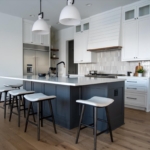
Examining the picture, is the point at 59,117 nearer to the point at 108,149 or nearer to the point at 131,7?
the point at 108,149

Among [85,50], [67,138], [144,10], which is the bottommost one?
[67,138]

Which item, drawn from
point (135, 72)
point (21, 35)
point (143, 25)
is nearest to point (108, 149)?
point (135, 72)

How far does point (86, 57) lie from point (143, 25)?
2156 millimetres

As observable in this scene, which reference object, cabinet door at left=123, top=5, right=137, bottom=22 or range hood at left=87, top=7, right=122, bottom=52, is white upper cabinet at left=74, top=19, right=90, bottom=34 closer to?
range hood at left=87, top=7, right=122, bottom=52

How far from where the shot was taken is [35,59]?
5.68 m

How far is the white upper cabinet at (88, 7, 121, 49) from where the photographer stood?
4324 millimetres

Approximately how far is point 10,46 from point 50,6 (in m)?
1.93

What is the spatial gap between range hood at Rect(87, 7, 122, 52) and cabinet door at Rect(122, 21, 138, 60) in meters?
0.15

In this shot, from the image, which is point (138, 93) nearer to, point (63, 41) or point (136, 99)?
point (136, 99)

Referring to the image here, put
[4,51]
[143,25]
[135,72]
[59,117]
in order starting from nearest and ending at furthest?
[59,117], [143,25], [135,72], [4,51]

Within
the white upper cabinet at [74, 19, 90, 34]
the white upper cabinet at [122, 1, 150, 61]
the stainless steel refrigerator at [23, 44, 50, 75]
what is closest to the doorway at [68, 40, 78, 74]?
the stainless steel refrigerator at [23, 44, 50, 75]

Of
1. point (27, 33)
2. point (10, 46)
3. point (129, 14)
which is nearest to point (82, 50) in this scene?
point (129, 14)

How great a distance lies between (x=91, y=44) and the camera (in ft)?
16.5

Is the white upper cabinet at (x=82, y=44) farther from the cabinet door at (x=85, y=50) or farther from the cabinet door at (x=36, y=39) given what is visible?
the cabinet door at (x=36, y=39)
